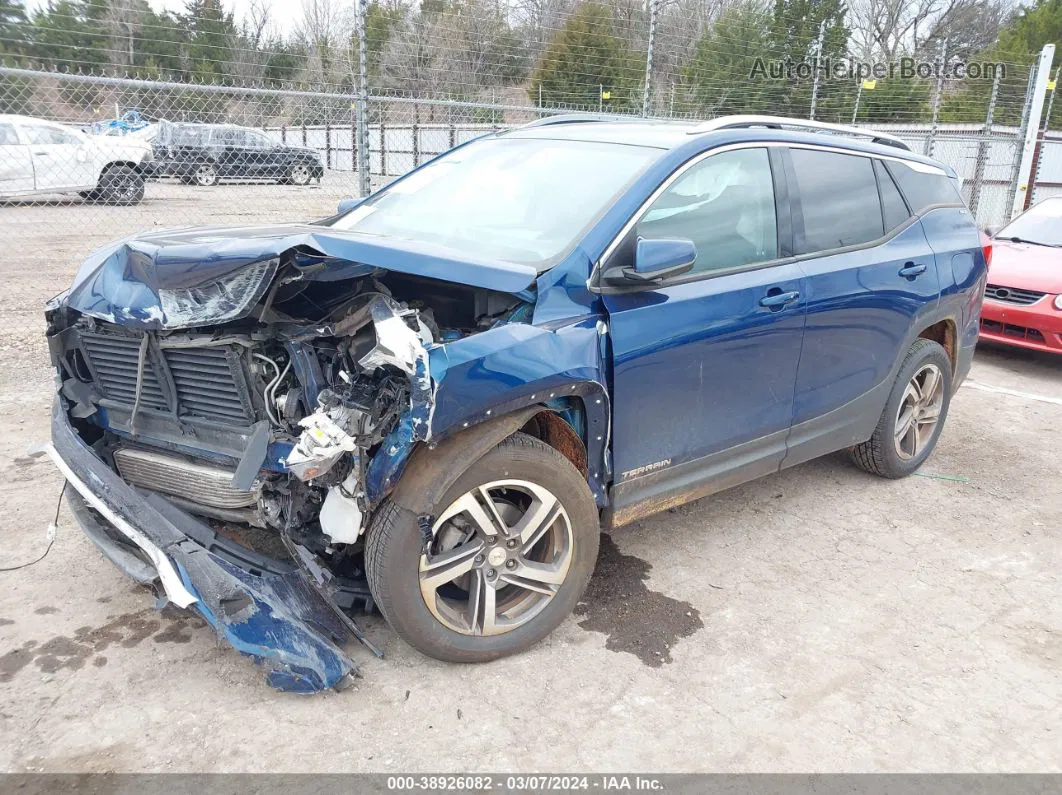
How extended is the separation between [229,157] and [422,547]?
44.5 feet

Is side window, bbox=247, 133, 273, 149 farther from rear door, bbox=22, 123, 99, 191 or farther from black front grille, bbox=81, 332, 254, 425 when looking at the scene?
black front grille, bbox=81, 332, 254, 425

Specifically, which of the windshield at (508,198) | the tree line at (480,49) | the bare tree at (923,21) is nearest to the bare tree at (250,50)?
the tree line at (480,49)

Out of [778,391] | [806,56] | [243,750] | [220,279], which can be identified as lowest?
[243,750]

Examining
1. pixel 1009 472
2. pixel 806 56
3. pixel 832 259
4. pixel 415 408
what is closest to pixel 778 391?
pixel 832 259

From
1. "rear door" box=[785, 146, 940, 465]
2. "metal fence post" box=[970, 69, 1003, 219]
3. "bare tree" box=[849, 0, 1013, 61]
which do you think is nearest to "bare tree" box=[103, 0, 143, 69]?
"rear door" box=[785, 146, 940, 465]

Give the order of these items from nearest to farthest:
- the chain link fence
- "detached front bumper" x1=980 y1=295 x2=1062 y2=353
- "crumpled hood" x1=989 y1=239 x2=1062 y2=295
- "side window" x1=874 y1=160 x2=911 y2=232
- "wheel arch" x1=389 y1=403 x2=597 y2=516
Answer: "wheel arch" x1=389 y1=403 x2=597 y2=516
"side window" x1=874 y1=160 x2=911 y2=232
"detached front bumper" x1=980 y1=295 x2=1062 y2=353
"crumpled hood" x1=989 y1=239 x2=1062 y2=295
the chain link fence

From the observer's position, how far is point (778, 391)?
3668 mm

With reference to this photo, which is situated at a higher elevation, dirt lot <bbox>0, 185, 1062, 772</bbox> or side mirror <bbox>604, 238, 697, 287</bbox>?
side mirror <bbox>604, 238, 697, 287</bbox>

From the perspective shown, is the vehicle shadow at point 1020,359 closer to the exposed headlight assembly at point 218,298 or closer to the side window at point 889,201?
the side window at point 889,201

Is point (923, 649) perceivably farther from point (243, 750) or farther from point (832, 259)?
point (243, 750)

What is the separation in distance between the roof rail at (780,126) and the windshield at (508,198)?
374 millimetres

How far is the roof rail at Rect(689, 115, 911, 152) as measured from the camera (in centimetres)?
356

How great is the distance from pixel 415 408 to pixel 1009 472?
165 inches

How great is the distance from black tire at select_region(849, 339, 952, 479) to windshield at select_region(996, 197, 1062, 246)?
4.31 m
